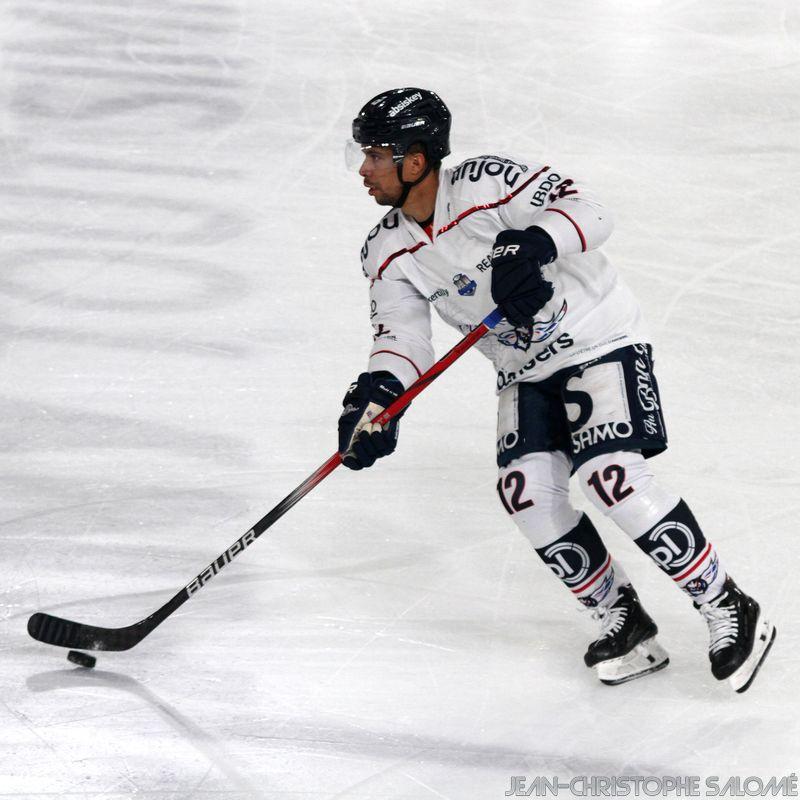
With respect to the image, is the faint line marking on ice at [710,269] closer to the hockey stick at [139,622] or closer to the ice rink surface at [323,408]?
the ice rink surface at [323,408]

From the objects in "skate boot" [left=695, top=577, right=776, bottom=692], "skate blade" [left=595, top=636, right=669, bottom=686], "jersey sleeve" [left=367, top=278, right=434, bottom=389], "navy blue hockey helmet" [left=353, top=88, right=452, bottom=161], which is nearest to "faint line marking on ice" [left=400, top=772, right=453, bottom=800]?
"skate blade" [left=595, top=636, right=669, bottom=686]

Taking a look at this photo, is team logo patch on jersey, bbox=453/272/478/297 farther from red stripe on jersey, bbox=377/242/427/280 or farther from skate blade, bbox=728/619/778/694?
skate blade, bbox=728/619/778/694

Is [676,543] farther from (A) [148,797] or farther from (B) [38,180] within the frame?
(B) [38,180]

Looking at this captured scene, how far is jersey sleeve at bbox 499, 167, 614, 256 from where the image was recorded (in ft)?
9.55

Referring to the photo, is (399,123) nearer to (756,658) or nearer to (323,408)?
(323,408)

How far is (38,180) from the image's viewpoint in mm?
5402

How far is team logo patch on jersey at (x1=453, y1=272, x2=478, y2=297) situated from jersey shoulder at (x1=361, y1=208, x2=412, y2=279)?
0.16 m

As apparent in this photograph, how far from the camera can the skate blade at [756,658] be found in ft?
9.59

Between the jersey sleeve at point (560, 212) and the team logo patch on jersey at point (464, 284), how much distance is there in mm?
158

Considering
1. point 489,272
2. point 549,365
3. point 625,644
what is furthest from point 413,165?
point 625,644

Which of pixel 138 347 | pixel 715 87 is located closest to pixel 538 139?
pixel 715 87

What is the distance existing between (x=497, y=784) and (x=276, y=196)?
314 cm

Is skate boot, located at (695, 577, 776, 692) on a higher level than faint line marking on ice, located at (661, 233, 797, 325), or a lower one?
lower

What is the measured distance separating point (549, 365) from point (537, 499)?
32cm
